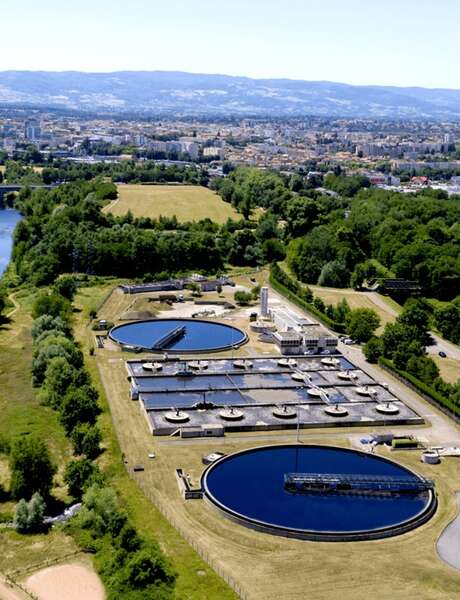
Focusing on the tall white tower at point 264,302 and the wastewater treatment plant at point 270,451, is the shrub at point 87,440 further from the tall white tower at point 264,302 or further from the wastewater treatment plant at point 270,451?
the tall white tower at point 264,302

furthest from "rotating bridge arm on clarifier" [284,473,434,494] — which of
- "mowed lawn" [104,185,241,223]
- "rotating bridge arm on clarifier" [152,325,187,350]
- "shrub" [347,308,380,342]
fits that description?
"mowed lawn" [104,185,241,223]

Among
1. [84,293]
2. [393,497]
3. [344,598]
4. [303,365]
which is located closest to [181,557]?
[344,598]

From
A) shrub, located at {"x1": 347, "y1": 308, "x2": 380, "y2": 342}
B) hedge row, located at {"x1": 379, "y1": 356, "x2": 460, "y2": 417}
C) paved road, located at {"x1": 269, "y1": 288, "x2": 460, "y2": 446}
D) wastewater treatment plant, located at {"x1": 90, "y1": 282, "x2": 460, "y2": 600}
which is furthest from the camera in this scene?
shrub, located at {"x1": 347, "y1": 308, "x2": 380, "y2": 342}

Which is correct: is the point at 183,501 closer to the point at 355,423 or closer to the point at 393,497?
the point at 393,497

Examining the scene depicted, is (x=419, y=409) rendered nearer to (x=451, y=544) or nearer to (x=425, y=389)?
(x=425, y=389)

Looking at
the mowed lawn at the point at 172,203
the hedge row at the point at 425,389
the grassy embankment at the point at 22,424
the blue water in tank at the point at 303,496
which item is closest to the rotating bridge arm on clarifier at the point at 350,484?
the blue water in tank at the point at 303,496

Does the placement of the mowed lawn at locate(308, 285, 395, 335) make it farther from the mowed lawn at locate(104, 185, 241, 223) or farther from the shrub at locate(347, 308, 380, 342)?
the mowed lawn at locate(104, 185, 241, 223)
